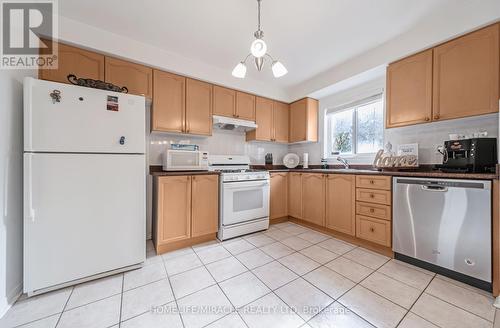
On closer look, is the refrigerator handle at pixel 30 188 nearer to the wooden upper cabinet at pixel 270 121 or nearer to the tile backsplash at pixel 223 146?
the tile backsplash at pixel 223 146

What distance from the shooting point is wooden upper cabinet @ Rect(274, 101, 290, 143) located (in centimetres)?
346

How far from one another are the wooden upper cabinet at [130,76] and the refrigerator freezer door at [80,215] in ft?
3.18

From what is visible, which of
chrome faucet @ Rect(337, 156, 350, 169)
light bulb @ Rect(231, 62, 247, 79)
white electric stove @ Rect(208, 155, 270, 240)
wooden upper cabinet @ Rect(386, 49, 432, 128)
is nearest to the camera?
light bulb @ Rect(231, 62, 247, 79)

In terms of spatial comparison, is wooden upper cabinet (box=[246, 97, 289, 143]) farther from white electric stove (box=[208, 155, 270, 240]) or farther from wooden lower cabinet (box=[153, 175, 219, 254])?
wooden lower cabinet (box=[153, 175, 219, 254])

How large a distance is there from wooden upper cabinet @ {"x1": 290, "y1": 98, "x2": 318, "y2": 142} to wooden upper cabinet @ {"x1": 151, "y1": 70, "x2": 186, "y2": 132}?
2.04m

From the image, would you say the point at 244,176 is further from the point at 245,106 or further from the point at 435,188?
the point at 435,188

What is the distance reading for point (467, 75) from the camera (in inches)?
67.2

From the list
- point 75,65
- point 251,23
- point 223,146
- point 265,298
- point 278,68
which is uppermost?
point 251,23

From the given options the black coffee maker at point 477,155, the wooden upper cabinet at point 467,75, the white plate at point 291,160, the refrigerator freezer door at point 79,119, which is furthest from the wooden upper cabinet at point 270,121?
the black coffee maker at point 477,155

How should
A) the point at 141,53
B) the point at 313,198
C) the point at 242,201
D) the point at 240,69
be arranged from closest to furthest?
the point at 240,69
the point at 141,53
the point at 242,201
the point at 313,198

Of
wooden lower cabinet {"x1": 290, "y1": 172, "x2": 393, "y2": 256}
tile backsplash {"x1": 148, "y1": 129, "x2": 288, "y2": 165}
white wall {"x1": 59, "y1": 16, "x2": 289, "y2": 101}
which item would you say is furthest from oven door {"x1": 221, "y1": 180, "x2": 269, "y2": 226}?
white wall {"x1": 59, "y1": 16, "x2": 289, "y2": 101}

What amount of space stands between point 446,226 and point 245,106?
8.97ft

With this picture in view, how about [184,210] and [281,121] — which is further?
[281,121]

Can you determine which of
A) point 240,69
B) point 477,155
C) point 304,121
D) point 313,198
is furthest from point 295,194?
point 240,69
